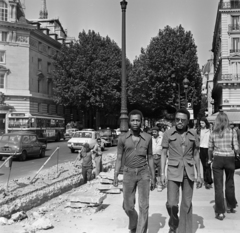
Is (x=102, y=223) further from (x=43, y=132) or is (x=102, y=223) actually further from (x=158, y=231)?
(x=43, y=132)

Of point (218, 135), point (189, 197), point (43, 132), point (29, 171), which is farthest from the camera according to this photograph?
point (43, 132)

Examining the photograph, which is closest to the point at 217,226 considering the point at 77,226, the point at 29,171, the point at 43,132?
the point at 77,226

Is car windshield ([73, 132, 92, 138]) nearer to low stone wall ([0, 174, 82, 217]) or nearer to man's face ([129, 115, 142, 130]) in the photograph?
low stone wall ([0, 174, 82, 217])

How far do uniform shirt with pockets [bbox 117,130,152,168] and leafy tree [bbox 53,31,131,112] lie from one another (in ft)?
128

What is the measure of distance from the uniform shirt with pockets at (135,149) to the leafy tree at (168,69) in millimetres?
35879

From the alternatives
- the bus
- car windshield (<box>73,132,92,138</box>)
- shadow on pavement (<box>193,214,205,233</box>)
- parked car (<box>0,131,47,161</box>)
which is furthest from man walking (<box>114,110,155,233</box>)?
the bus

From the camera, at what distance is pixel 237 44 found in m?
43.7

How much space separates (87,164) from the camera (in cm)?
1038

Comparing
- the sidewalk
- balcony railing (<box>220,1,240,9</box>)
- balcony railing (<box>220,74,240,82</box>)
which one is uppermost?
balcony railing (<box>220,1,240,9</box>)

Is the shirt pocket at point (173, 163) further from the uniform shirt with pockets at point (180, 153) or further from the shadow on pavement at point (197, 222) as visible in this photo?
the shadow on pavement at point (197, 222)

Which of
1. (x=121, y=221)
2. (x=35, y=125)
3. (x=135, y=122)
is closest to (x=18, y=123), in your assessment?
(x=35, y=125)

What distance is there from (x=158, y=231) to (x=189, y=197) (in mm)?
877

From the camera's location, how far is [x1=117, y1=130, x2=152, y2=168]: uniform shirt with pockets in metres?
4.77

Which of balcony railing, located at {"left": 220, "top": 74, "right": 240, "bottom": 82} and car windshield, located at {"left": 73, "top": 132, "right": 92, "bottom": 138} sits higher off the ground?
balcony railing, located at {"left": 220, "top": 74, "right": 240, "bottom": 82}
